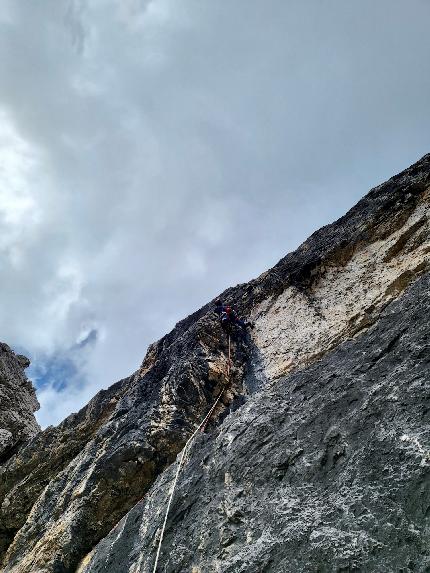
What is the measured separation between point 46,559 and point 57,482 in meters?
2.90

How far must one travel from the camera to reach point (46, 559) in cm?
766

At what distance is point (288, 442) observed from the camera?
530cm

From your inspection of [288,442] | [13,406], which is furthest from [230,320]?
[13,406]

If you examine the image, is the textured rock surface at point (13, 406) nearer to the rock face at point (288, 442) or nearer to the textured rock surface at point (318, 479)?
the rock face at point (288, 442)

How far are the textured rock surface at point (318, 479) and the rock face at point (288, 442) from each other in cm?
2

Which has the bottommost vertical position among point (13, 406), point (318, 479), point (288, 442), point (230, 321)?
point (318, 479)

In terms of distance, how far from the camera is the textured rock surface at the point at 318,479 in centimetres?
362

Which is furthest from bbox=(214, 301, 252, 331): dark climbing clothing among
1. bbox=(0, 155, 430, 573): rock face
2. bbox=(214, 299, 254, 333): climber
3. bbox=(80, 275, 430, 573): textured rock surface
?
bbox=(80, 275, 430, 573): textured rock surface

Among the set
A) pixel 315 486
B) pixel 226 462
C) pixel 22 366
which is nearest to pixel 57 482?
pixel 226 462

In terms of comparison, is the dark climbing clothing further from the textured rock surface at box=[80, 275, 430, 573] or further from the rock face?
the textured rock surface at box=[80, 275, 430, 573]

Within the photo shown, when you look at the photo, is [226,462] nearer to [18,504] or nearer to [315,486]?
Result: [315,486]

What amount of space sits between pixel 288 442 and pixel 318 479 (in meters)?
0.83

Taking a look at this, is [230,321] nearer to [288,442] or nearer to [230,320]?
[230,320]

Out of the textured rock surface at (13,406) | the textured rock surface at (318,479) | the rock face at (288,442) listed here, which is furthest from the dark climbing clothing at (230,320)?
the textured rock surface at (13,406)
